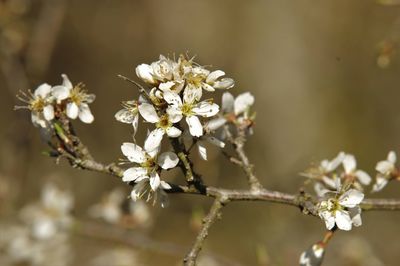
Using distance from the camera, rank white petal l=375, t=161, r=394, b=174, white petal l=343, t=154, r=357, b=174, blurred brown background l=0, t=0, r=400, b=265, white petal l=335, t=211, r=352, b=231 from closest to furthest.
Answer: white petal l=335, t=211, r=352, b=231
white petal l=375, t=161, r=394, b=174
white petal l=343, t=154, r=357, b=174
blurred brown background l=0, t=0, r=400, b=265

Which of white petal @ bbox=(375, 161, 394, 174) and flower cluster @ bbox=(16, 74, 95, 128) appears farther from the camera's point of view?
white petal @ bbox=(375, 161, 394, 174)

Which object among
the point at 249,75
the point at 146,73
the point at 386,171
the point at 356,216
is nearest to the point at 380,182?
the point at 386,171

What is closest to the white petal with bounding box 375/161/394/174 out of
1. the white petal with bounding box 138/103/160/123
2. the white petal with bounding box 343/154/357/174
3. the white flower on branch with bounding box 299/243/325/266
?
the white petal with bounding box 343/154/357/174

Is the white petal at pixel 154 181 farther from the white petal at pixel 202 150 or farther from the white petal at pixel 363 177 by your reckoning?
the white petal at pixel 363 177

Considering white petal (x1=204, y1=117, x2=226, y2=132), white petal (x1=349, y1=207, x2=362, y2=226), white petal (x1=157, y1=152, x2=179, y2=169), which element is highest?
white petal (x1=204, y1=117, x2=226, y2=132)

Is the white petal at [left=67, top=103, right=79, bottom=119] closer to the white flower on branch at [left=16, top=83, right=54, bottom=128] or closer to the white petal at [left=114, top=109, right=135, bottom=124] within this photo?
the white flower on branch at [left=16, top=83, right=54, bottom=128]

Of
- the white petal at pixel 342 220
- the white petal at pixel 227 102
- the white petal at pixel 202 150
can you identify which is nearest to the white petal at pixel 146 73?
the white petal at pixel 202 150

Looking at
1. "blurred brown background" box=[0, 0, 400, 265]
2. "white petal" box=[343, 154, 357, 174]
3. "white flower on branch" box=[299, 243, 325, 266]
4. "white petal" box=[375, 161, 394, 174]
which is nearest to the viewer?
"white flower on branch" box=[299, 243, 325, 266]
